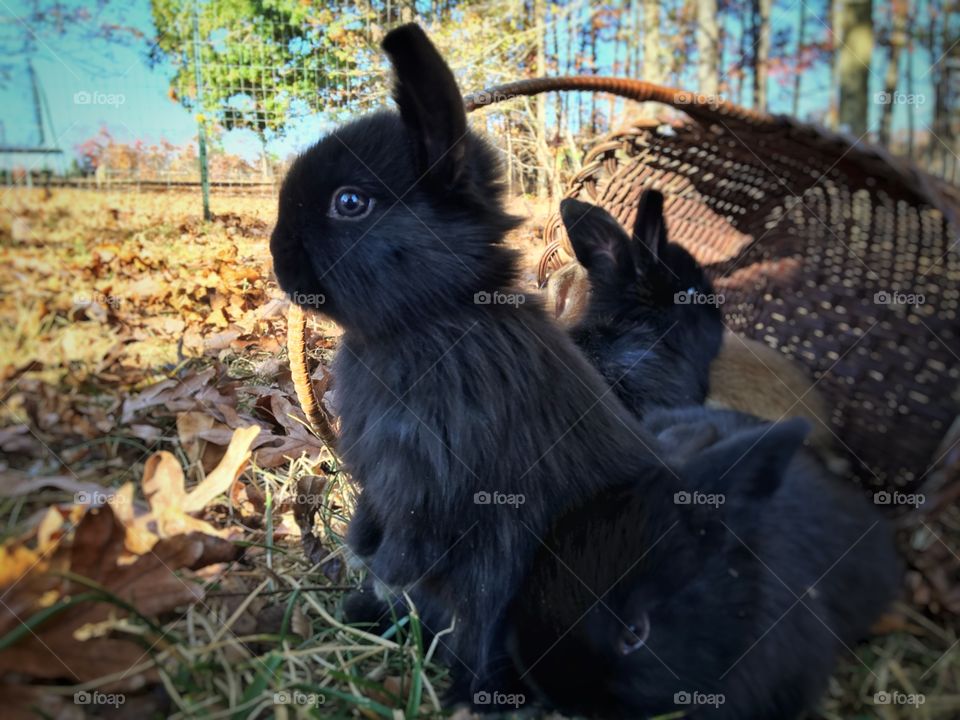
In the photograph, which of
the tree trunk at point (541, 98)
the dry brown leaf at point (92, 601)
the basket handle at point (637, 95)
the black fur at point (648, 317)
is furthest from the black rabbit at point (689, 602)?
the tree trunk at point (541, 98)

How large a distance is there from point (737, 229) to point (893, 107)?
21.1 feet

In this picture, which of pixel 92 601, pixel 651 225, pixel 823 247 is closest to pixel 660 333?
pixel 651 225

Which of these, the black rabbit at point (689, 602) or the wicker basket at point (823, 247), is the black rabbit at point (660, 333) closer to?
the wicker basket at point (823, 247)

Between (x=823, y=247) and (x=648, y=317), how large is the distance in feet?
3.11

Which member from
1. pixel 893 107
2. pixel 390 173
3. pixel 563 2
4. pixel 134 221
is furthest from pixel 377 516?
pixel 893 107

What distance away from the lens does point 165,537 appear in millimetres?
1816

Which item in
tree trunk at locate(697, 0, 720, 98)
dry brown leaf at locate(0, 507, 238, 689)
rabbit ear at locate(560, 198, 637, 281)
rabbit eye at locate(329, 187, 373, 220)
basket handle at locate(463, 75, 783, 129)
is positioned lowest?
dry brown leaf at locate(0, 507, 238, 689)

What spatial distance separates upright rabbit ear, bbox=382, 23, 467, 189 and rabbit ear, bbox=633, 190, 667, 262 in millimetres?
1455

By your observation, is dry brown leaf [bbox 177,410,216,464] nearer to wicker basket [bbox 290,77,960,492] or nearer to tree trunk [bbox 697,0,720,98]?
wicker basket [bbox 290,77,960,492]

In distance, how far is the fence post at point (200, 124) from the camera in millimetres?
4602

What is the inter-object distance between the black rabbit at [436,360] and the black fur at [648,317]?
4.32ft

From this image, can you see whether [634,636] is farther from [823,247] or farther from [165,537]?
[823,247]

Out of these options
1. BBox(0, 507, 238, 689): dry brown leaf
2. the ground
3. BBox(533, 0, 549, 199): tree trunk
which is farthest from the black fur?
BBox(533, 0, 549, 199): tree trunk

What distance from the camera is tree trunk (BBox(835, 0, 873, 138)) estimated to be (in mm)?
7551
